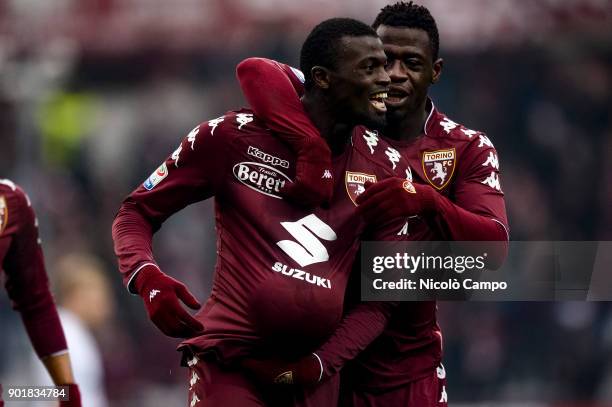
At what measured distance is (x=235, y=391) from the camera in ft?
15.6

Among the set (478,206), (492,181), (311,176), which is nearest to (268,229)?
(311,176)

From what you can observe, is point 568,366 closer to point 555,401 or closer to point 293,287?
point 555,401

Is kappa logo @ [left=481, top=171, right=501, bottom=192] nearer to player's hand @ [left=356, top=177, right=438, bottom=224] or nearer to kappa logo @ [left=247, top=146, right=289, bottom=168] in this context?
player's hand @ [left=356, top=177, right=438, bottom=224]

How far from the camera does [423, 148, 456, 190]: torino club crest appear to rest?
5527mm

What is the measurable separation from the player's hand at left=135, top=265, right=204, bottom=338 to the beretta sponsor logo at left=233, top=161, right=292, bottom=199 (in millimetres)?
528

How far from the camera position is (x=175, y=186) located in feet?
16.5

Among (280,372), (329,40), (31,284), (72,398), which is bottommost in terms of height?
(72,398)

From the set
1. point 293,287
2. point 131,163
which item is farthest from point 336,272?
point 131,163

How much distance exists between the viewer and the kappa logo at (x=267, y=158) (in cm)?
498

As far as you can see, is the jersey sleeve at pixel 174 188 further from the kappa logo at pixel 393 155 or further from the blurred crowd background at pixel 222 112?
the blurred crowd background at pixel 222 112

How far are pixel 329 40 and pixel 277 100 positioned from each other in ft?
1.11

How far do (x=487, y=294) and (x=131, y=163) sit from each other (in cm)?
738

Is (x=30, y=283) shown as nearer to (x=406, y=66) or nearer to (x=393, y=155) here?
(x=393, y=155)

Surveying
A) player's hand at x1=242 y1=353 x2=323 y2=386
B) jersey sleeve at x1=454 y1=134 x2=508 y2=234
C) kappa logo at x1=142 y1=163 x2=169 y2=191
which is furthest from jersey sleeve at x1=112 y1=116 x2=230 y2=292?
jersey sleeve at x1=454 y1=134 x2=508 y2=234
